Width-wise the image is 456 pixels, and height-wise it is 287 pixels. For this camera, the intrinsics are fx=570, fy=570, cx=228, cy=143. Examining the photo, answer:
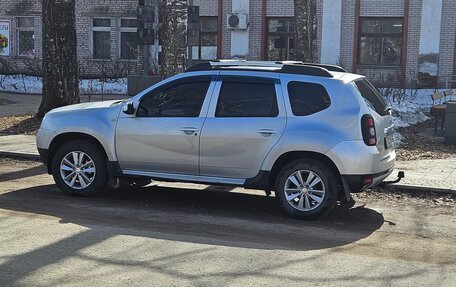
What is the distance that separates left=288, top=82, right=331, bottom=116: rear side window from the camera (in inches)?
267

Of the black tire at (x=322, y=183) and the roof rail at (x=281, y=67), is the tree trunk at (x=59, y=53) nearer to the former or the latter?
the roof rail at (x=281, y=67)

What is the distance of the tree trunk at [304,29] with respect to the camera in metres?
13.8

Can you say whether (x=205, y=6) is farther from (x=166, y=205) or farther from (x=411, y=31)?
(x=166, y=205)

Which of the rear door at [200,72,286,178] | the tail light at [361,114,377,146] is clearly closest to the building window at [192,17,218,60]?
the rear door at [200,72,286,178]

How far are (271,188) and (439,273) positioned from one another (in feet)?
8.05

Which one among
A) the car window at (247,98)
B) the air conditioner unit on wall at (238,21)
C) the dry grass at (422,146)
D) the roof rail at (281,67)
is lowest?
the dry grass at (422,146)

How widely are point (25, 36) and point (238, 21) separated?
12.2 metres

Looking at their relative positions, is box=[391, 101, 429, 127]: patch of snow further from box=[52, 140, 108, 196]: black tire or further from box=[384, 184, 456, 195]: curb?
box=[52, 140, 108, 196]: black tire

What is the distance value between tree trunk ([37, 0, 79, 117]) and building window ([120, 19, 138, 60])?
15.2 metres

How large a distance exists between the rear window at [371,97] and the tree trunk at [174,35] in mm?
6307

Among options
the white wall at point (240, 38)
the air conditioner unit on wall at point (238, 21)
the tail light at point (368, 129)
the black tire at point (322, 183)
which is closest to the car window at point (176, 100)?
the black tire at point (322, 183)

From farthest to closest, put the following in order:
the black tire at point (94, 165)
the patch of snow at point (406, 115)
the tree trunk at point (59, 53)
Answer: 1. the patch of snow at point (406, 115)
2. the tree trunk at point (59, 53)
3. the black tire at point (94, 165)

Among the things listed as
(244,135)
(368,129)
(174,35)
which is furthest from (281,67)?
(174,35)

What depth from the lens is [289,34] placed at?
26.6m
